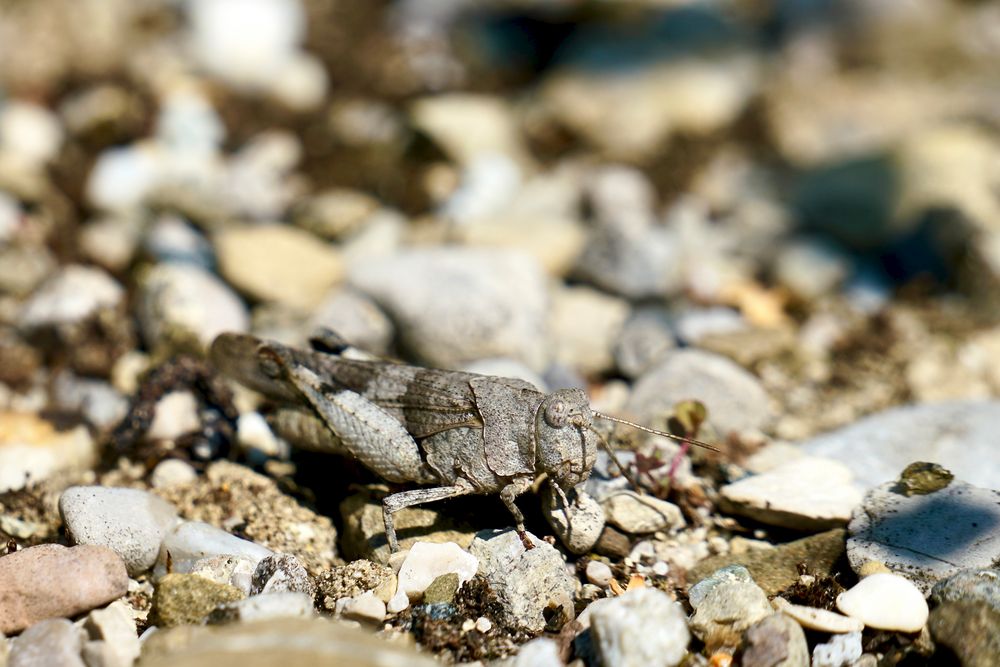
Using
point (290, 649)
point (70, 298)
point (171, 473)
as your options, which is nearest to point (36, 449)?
point (171, 473)

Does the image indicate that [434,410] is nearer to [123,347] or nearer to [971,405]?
[123,347]

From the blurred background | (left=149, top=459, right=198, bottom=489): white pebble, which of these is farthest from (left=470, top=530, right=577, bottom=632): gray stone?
(left=149, top=459, right=198, bottom=489): white pebble

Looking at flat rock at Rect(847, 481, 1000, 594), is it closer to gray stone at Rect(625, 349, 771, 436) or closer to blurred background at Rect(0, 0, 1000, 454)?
gray stone at Rect(625, 349, 771, 436)

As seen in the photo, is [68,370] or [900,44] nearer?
[68,370]

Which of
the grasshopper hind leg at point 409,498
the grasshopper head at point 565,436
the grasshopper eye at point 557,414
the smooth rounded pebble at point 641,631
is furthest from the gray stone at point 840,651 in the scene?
the grasshopper hind leg at point 409,498


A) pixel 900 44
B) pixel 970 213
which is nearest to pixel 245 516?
pixel 970 213

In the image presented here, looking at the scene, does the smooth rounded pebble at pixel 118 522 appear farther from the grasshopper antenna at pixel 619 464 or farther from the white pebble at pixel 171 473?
the grasshopper antenna at pixel 619 464

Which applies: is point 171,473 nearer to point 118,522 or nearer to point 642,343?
point 118,522
